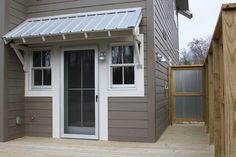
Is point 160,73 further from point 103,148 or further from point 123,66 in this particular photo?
point 103,148

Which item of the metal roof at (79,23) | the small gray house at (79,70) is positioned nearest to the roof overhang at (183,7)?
the small gray house at (79,70)

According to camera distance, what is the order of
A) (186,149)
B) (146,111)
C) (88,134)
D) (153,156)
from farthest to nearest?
1. (88,134)
2. (146,111)
3. (186,149)
4. (153,156)

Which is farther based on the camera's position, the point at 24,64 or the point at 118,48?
the point at 24,64

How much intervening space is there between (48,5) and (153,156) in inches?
157

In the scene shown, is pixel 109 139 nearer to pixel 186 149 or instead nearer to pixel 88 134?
pixel 88 134

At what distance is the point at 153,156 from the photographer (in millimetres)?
4688

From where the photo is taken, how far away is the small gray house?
5824 millimetres

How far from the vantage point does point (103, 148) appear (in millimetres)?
5316

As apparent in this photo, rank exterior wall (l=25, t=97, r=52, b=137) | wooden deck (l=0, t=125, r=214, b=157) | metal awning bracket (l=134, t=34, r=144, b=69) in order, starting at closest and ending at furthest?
wooden deck (l=0, t=125, r=214, b=157) → metal awning bracket (l=134, t=34, r=144, b=69) → exterior wall (l=25, t=97, r=52, b=137)

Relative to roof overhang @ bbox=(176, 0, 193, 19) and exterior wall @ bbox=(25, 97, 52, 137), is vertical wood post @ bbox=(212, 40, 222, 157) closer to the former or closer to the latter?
exterior wall @ bbox=(25, 97, 52, 137)

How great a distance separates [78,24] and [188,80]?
14.2ft

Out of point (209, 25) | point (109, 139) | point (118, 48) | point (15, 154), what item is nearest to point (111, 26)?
point (118, 48)

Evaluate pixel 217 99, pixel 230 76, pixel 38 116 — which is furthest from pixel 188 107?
pixel 230 76

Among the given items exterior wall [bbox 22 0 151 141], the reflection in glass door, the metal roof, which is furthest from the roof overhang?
the reflection in glass door
